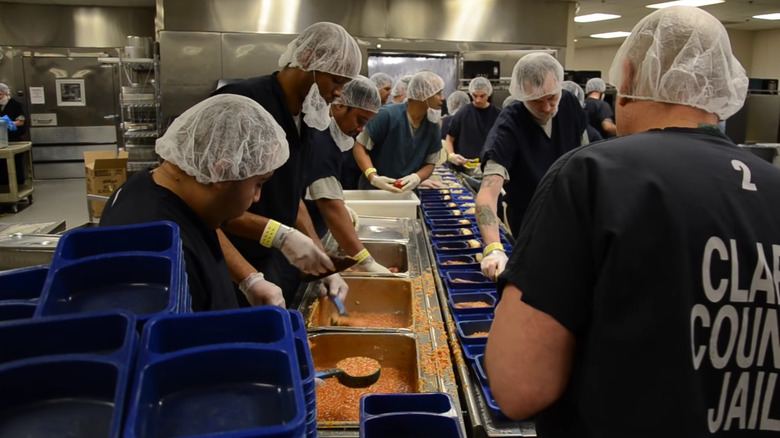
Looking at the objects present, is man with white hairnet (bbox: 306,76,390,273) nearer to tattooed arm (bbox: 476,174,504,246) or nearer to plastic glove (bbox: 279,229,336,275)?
plastic glove (bbox: 279,229,336,275)

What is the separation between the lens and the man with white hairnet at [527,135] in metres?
2.37

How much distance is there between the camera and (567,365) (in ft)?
2.91

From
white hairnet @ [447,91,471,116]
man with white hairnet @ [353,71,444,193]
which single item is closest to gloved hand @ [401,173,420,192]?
man with white hairnet @ [353,71,444,193]

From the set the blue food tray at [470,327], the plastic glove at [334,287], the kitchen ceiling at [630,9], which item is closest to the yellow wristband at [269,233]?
the plastic glove at [334,287]

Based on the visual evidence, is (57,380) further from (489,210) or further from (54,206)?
(54,206)

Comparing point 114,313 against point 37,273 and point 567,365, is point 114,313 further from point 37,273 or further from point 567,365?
point 567,365

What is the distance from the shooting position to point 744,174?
84 cm

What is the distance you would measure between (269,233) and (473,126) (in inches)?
153

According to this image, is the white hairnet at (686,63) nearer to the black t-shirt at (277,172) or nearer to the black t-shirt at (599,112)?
the black t-shirt at (277,172)

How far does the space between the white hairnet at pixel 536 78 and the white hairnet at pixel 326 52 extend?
809mm

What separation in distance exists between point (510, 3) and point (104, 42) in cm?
682

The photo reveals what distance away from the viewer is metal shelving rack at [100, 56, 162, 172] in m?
6.06

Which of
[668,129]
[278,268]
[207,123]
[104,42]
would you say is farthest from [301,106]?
[104,42]

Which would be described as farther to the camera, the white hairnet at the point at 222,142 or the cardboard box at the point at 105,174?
the cardboard box at the point at 105,174
